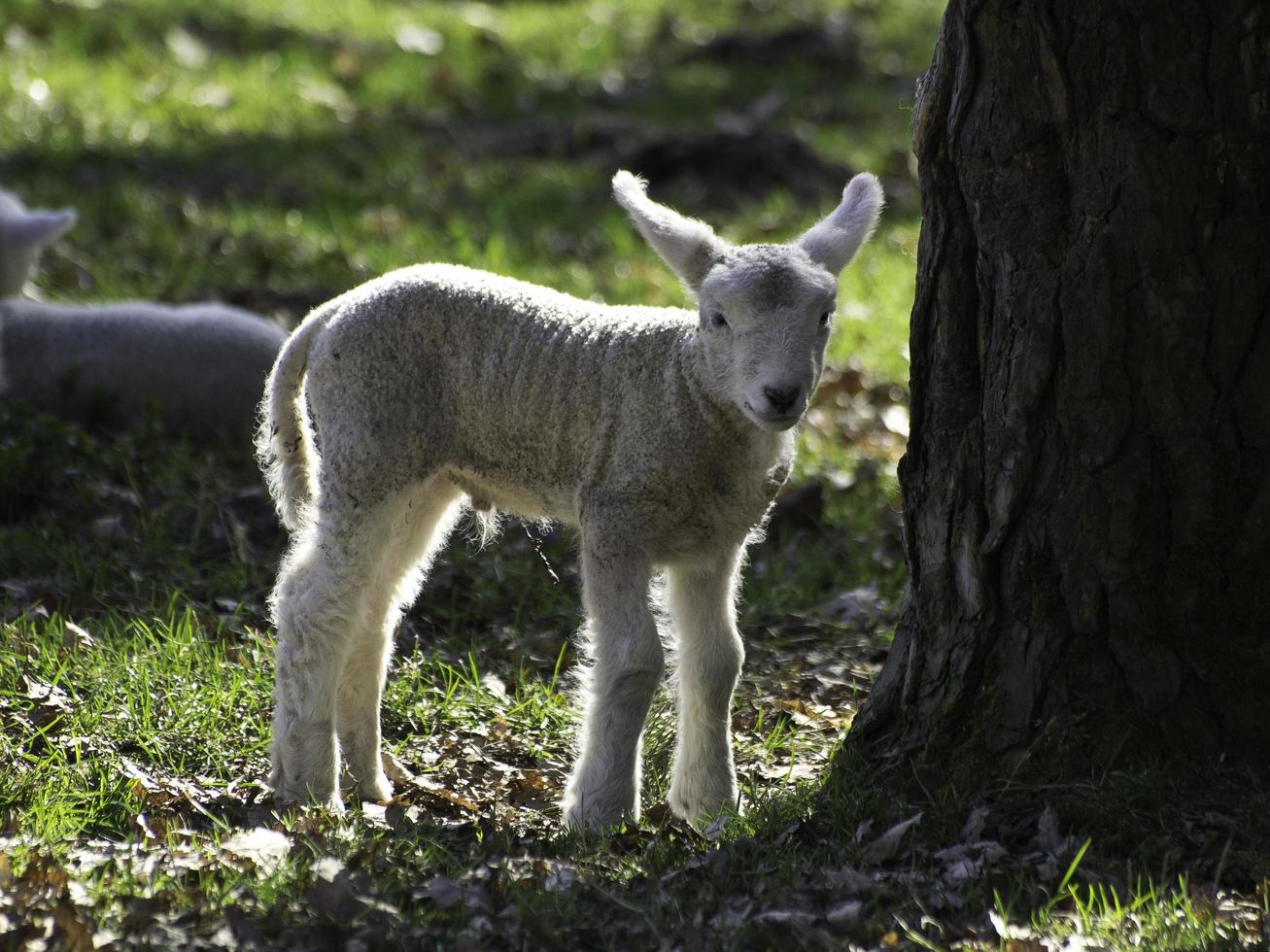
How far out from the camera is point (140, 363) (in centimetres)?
729

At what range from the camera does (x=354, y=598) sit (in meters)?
4.38

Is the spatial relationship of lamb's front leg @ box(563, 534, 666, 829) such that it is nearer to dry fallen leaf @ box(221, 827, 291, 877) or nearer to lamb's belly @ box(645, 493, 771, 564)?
lamb's belly @ box(645, 493, 771, 564)

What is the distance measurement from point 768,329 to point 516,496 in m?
0.99

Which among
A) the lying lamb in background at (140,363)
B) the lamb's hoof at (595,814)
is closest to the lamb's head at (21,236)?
the lying lamb in background at (140,363)

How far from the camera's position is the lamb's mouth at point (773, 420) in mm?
3840

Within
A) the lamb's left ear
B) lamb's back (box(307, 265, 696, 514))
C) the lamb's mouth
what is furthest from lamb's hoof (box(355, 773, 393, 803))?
the lamb's left ear

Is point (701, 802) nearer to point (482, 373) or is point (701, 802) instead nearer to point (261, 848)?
point (261, 848)

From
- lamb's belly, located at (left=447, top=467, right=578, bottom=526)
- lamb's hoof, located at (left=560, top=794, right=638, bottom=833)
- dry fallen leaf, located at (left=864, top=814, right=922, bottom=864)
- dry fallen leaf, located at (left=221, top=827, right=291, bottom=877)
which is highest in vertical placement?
lamb's belly, located at (left=447, top=467, right=578, bottom=526)

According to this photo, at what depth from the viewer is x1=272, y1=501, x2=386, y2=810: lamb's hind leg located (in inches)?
169

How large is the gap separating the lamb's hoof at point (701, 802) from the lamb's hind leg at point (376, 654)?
84 cm

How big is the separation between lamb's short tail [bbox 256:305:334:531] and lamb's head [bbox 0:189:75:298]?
3585 mm

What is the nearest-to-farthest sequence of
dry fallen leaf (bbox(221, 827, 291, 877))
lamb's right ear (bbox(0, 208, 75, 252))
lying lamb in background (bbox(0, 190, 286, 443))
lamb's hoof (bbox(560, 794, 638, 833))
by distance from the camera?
dry fallen leaf (bbox(221, 827, 291, 877))
lamb's hoof (bbox(560, 794, 638, 833))
lying lamb in background (bbox(0, 190, 286, 443))
lamb's right ear (bbox(0, 208, 75, 252))

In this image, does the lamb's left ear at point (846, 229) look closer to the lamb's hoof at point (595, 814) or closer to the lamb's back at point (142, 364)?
the lamb's hoof at point (595, 814)

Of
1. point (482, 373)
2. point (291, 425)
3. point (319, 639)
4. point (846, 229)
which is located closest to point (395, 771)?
point (319, 639)
